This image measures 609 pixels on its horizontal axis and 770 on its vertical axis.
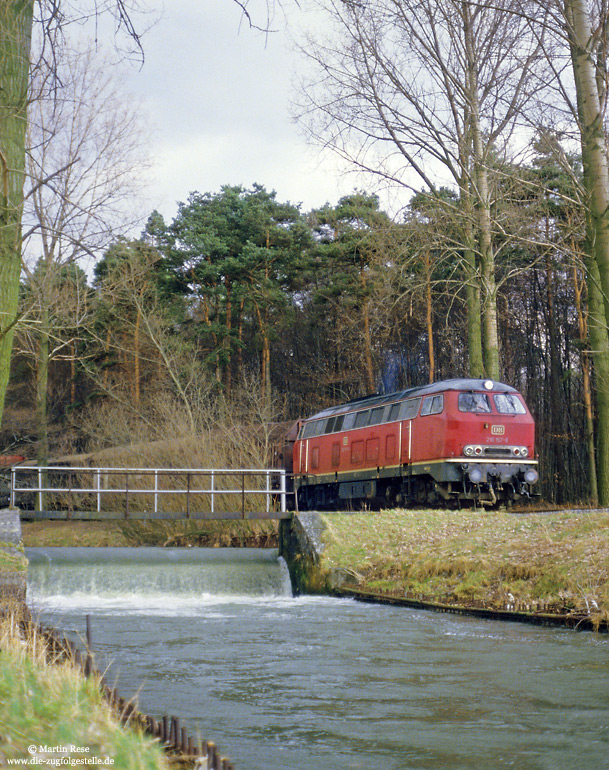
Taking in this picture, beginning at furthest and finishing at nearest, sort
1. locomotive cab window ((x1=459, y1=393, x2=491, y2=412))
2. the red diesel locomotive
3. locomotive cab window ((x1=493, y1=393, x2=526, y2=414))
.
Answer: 1. locomotive cab window ((x1=493, y1=393, x2=526, y2=414))
2. locomotive cab window ((x1=459, y1=393, x2=491, y2=412))
3. the red diesel locomotive

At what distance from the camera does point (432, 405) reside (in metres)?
21.4

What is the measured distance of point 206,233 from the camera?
1613 inches

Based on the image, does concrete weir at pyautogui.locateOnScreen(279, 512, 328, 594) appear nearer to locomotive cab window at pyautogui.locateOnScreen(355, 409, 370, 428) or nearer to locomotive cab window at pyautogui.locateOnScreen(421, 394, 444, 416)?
locomotive cab window at pyautogui.locateOnScreen(421, 394, 444, 416)

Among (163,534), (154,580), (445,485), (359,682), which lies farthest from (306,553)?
(163,534)

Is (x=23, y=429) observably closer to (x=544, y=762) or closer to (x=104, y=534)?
(x=104, y=534)

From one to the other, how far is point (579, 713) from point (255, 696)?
8.32ft

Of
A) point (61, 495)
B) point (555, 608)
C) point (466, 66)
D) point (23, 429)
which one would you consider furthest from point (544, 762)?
point (23, 429)

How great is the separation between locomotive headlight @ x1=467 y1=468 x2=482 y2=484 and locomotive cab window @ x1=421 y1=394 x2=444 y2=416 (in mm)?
1721

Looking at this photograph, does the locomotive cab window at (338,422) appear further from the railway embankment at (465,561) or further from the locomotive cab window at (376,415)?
the railway embankment at (465,561)

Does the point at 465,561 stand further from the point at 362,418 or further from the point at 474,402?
the point at 362,418

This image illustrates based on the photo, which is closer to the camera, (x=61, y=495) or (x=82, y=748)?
(x=82, y=748)

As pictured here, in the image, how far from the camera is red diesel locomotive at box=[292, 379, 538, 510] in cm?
2062

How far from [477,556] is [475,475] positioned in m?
6.87

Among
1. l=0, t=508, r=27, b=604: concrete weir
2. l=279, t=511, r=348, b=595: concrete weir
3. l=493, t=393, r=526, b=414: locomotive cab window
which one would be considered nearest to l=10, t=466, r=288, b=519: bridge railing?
l=279, t=511, r=348, b=595: concrete weir
